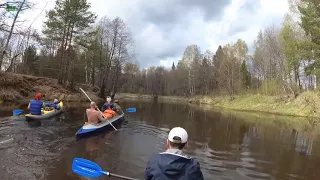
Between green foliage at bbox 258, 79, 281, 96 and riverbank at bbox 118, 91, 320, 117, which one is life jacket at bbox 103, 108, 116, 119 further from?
green foliage at bbox 258, 79, 281, 96

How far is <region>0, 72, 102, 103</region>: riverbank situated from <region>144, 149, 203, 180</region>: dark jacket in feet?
73.4

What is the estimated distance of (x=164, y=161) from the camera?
3.04 metres

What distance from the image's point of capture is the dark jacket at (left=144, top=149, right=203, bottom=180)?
9.81 ft

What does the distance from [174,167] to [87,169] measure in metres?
3.43

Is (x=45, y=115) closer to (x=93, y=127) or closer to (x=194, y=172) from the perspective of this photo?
(x=93, y=127)

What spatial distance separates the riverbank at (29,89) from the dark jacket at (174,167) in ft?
73.4

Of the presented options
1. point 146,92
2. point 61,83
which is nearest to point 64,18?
point 61,83

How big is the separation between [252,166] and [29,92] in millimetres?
23244

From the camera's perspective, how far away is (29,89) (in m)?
26.3

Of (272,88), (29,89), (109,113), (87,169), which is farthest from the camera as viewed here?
(272,88)

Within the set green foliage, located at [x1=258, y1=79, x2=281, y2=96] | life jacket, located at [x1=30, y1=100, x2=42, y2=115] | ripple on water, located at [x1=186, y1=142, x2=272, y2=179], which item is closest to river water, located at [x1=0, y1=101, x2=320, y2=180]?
ripple on water, located at [x1=186, y1=142, x2=272, y2=179]

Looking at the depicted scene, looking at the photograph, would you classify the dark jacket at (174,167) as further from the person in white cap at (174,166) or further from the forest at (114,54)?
the forest at (114,54)

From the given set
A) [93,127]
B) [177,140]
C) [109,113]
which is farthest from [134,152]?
[177,140]

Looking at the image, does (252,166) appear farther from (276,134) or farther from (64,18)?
(64,18)
